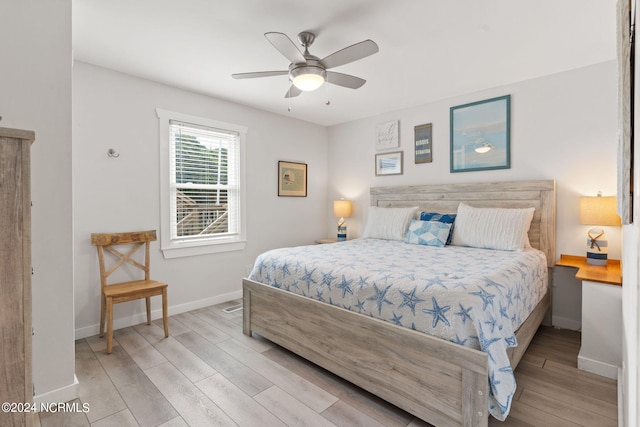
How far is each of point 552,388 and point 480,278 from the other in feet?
3.18

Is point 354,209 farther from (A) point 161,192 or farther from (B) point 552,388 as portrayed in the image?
(B) point 552,388

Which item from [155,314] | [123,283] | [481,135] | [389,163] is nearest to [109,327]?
[123,283]

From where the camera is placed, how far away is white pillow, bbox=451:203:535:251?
2932 mm

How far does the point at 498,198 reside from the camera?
11.1ft

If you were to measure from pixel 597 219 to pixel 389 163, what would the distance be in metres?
2.35

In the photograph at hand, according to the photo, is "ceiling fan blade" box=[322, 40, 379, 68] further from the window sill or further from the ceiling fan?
the window sill

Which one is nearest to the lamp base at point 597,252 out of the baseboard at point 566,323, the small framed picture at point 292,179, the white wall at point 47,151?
the baseboard at point 566,323

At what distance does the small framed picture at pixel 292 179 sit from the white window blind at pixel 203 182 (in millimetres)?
700

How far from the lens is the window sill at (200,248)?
338 cm

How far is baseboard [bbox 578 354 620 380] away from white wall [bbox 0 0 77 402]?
346 cm

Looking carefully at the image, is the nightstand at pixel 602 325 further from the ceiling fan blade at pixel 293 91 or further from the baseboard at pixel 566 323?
the ceiling fan blade at pixel 293 91

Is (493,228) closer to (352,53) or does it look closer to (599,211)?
(599,211)

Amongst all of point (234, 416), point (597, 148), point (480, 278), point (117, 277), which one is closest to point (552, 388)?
point (480, 278)

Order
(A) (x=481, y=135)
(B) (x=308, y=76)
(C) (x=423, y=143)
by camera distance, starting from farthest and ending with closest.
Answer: (C) (x=423, y=143)
(A) (x=481, y=135)
(B) (x=308, y=76)
